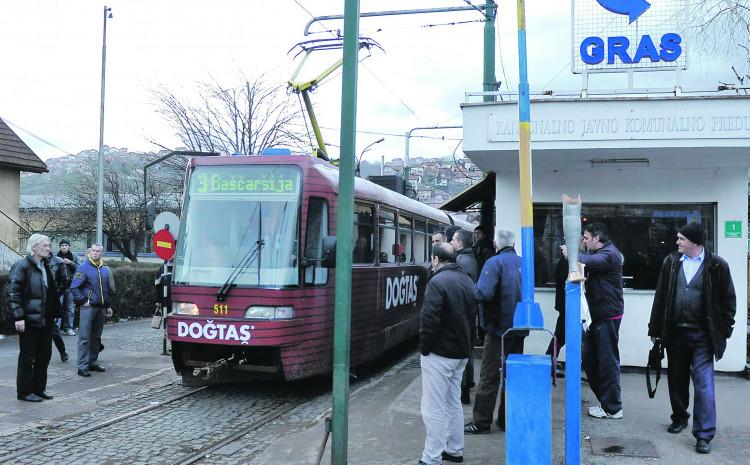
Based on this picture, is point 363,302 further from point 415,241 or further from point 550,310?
point 415,241

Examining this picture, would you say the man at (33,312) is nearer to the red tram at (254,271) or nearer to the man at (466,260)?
the red tram at (254,271)

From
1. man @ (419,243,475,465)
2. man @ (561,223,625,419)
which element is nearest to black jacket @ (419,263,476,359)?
man @ (419,243,475,465)

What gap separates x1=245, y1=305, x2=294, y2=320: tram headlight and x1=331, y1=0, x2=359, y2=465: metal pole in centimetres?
288

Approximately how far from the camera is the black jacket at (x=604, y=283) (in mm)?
6566

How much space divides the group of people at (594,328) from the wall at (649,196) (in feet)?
8.00

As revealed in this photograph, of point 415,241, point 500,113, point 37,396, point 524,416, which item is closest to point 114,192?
point 415,241

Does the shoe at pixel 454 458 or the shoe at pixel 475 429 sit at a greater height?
the shoe at pixel 475 429

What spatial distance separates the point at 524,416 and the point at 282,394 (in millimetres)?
4627

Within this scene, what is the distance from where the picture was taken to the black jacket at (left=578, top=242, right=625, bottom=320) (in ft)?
21.5

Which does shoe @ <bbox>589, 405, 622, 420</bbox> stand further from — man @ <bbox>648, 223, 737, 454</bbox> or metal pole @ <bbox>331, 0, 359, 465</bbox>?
metal pole @ <bbox>331, 0, 359, 465</bbox>

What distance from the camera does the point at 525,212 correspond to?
17.2 feet

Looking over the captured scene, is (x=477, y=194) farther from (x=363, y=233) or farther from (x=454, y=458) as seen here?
(x=454, y=458)

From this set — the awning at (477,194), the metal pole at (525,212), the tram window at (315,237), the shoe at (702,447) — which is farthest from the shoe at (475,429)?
the awning at (477,194)

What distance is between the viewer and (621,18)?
8.36 metres
